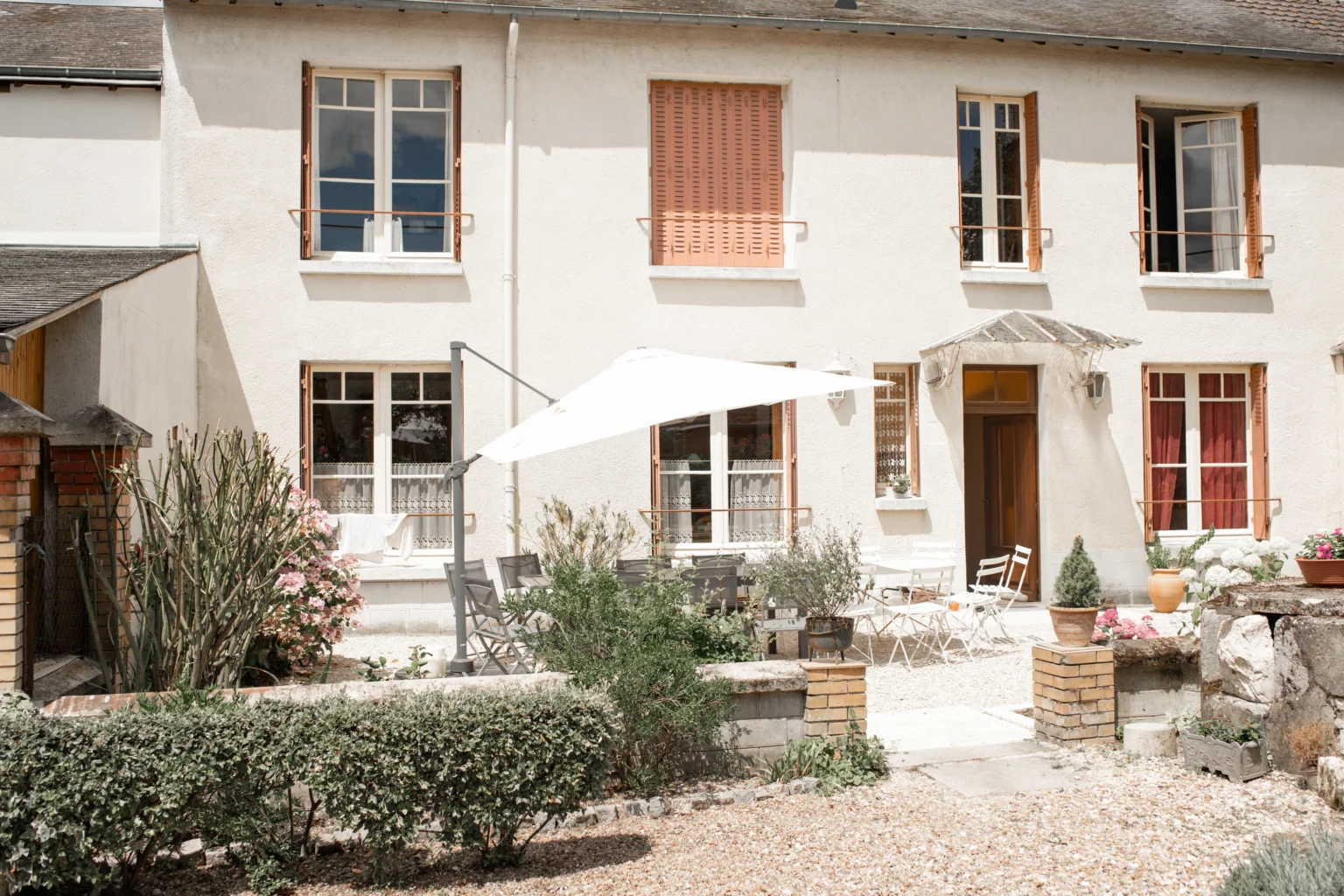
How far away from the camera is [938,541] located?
10664mm

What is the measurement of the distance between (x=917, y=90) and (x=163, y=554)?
8.70 metres

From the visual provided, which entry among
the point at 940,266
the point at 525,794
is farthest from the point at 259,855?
the point at 940,266

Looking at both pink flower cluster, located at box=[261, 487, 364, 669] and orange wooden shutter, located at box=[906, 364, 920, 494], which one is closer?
pink flower cluster, located at box=[261, 487, 364, 669]

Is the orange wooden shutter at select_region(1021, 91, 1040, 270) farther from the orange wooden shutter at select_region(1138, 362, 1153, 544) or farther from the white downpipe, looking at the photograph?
the white downpipe

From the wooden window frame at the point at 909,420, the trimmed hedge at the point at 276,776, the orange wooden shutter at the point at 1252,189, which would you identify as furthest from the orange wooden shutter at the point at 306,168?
the orange wooden shutter at the point at 1252,189

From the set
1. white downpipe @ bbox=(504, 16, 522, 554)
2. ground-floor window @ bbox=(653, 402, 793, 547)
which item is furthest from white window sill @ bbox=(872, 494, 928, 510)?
white downpipe @ bbox=(504, 16, 522, 554)

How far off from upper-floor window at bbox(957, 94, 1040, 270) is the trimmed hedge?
853cm

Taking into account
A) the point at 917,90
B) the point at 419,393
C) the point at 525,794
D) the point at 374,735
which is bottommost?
the point at 525,794

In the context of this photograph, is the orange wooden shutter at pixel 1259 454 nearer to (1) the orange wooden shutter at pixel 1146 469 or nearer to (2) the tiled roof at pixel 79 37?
(1) the orange wooden shutter at pixel 1146 469

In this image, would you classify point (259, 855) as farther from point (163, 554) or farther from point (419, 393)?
point (419, 393)

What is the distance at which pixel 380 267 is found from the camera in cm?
1008

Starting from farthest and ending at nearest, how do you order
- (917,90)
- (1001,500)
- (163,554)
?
(1001,500) → (917,90) → (163,554)

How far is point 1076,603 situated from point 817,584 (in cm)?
169

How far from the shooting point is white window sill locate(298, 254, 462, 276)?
32.9ft
